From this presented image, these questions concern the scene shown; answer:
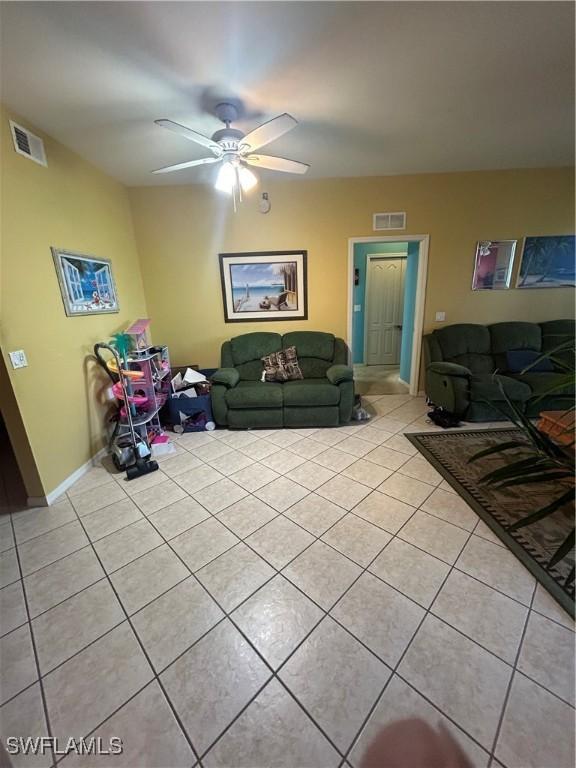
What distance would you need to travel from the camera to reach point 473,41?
155 centimetres

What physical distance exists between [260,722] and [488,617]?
1051 mm

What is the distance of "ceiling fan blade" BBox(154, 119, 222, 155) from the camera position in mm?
1659

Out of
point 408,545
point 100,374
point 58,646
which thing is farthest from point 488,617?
point 100,374

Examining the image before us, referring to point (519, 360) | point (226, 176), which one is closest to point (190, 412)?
point (226, 176)

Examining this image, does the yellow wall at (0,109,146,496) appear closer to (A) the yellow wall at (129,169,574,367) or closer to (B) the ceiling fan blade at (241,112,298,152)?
(A) the yellow wall at (129,169,574,367)

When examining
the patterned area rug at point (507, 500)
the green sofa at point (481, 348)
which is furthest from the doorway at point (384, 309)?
the patterned area rug at point (507, 500)

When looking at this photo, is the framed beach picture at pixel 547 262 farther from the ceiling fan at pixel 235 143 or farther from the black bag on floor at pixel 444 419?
the ceiling fan at pixel 235 143

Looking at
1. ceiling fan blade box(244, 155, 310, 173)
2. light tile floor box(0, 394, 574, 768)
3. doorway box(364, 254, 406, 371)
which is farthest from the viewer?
doorway box(364, 254, 406, 371)

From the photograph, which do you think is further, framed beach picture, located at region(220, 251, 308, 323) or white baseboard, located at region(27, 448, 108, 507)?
framed beach picture, located at region(220, 251, 308, 323)

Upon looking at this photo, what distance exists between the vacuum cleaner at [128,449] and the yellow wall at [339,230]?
4.93ft

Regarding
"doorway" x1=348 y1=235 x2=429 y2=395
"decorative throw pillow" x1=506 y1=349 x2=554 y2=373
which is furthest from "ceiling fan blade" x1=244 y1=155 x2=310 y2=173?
"decorative throw pillow" x1=506 y1=349 x2=554 y2=373

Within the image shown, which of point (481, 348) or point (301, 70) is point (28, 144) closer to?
point (301, 70)

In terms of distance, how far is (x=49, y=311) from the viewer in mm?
2246

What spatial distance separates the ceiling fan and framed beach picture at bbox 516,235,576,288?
10.3 ft
